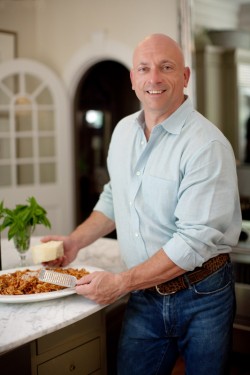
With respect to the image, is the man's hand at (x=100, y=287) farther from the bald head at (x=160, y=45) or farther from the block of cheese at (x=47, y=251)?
the bald head at (x=160, y=45)

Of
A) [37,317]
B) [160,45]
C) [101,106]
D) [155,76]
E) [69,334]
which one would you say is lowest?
[69,334]

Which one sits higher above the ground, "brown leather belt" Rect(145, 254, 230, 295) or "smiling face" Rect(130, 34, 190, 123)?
"smiling face" Rect(130, 34, 190, 123)

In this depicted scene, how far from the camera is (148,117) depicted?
1.73 metres

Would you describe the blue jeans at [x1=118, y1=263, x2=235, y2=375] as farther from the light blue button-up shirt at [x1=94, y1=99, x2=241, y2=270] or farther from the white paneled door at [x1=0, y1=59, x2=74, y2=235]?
the white paneled door at [x1=0, y1=59, x2=74, y2=235]

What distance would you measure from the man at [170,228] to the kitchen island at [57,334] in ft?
0.27

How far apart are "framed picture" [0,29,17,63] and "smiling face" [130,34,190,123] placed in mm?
3389

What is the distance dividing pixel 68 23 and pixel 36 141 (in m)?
1.15

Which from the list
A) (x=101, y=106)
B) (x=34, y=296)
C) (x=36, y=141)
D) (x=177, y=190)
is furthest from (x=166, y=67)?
(x=101, y=106)

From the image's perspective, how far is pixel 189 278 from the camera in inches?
63.0

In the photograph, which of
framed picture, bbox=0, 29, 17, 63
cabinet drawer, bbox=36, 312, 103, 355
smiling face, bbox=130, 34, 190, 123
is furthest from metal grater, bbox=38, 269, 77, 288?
framed picture, bbox=0, 29, 17, 63

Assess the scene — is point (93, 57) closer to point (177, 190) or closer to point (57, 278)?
point (177, 190)

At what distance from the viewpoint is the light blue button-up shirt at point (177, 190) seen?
1493 millimetres

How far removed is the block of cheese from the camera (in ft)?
5.80

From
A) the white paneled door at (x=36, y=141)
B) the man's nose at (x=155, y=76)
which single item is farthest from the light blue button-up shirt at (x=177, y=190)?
the white paneled door at (x=36, y=141)
